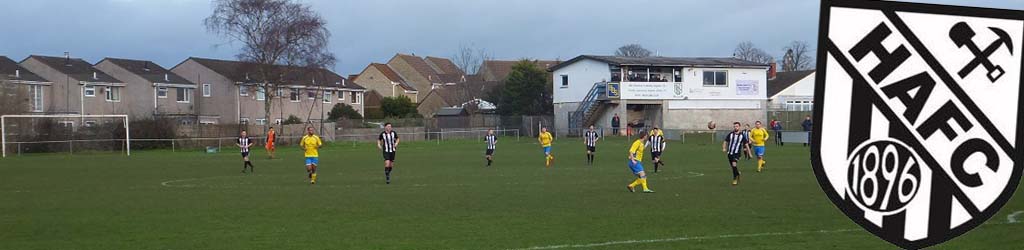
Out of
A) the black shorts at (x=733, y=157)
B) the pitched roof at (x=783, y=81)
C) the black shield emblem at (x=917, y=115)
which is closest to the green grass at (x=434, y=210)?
the black shorts at (x=733, y=157)

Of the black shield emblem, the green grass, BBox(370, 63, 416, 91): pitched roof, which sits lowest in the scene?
the green grass

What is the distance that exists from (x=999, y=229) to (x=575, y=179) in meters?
13.7

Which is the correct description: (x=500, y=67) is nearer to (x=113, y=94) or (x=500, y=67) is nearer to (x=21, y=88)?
(x=113, y=94)

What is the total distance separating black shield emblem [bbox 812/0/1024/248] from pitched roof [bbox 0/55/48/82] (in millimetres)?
61671

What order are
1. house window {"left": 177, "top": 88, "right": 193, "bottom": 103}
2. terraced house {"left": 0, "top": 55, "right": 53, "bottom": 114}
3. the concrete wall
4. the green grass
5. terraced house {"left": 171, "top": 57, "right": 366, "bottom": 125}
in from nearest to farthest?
the green grass
terraced house {"left": 0, "top": 55, "right": 53, "bottom": 114}
the concrete wall
house window {"left": 177, "top": 88, "right": 193, "bottom": 103}
terraced house {"left": 171, "top": 57, "right": 366, "bottom": 125}

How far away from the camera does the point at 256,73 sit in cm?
6550

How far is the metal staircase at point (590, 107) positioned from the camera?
6425cm

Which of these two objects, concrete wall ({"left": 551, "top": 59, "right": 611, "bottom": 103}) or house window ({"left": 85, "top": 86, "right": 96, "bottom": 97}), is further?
concrete wall ({"left": 551, "top": 59, "right": 611, "bottom": 103})

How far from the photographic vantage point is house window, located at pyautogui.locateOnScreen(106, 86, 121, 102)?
64.8 meters

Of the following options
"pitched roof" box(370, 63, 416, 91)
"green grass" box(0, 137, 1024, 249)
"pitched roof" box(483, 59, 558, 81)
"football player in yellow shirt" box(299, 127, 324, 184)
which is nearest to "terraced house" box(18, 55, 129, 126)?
"green grass" box(0, 137, 1024, 249)

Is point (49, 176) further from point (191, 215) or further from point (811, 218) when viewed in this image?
point (811, 218)

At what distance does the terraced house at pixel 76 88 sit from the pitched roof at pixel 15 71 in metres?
0.85

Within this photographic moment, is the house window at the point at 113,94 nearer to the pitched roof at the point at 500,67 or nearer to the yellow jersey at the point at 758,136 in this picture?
the yellow jersey at the point at 758,136

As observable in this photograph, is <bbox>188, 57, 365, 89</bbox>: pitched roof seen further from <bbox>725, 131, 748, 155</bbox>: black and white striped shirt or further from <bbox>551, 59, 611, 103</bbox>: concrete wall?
<bbox>725, 131, 748, 155</bbox>: black and white striped shirt
